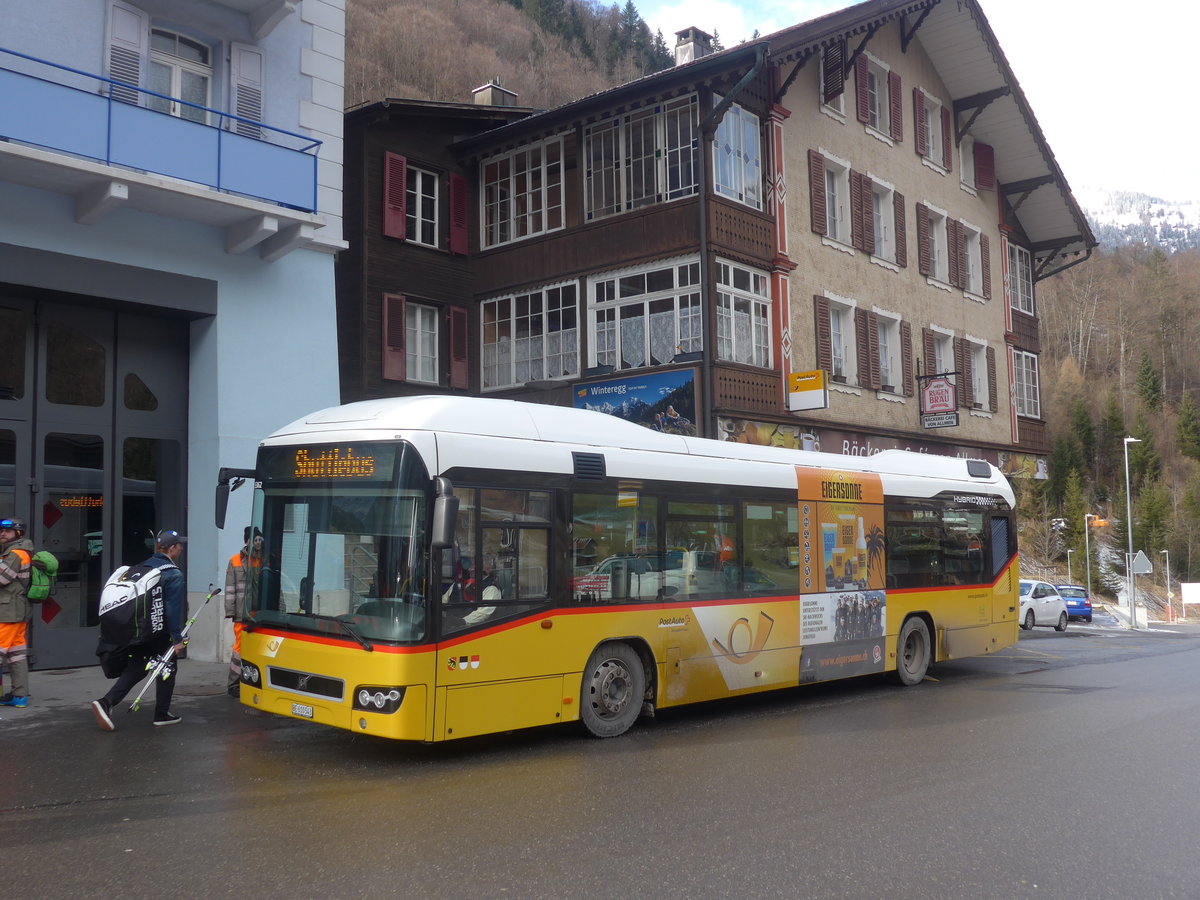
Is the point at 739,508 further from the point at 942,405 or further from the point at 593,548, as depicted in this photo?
the point at 942,405

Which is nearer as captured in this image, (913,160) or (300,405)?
(300,405)

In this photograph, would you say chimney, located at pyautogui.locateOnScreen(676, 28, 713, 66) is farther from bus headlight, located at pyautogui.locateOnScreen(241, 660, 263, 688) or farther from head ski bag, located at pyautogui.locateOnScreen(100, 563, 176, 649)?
bus headlight, located at pyautogui.locateOnScreen(241, 660, 263, 688)

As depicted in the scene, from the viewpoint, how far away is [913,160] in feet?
88.3

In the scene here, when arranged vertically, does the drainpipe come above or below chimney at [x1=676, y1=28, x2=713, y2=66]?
below

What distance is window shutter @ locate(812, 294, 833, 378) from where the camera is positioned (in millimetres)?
22125

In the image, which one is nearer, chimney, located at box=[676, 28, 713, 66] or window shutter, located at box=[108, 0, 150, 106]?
window shutter, located at box=[108, 0, 150, 106]

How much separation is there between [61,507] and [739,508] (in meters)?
8.66

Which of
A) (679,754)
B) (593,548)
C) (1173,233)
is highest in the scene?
(1173,233)

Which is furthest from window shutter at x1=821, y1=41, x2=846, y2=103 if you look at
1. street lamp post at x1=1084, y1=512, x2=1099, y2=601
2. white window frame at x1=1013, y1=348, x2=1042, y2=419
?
street lamp post at x1=1084, y1=512, x2=1099, y2=601

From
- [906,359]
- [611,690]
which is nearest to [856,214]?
[906,359]

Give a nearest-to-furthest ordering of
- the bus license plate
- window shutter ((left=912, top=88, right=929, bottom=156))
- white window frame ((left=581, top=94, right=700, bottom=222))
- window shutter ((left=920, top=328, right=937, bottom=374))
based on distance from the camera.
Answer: the bus license plate → white window frame ((left=581, top=94, right=700, bottom=222)) → window shutter ((left=920, top=328, right=937, bottom=374)) → window shutter ((left=912, top=88, right=929, bottom=156))

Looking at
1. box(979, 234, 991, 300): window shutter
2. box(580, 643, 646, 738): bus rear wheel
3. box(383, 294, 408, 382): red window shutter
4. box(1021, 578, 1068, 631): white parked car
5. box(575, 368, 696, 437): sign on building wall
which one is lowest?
box(1021, 578, 1068, 631): white parked car

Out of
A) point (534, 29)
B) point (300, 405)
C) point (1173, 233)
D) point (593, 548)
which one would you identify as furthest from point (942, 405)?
point (1173, 233)

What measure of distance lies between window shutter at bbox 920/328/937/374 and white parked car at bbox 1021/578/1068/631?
27.0ft
